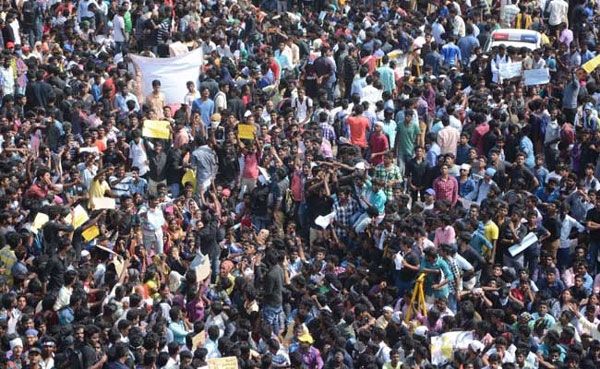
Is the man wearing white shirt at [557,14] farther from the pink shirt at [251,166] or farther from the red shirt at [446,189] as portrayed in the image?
the pink shirt at [251,166]

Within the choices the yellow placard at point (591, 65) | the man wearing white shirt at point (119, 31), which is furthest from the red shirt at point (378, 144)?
the man wearing white shirt at point (119, 31)

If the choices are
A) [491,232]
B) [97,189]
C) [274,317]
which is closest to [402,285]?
[491,232]

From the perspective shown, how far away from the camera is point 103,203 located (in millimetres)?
23203

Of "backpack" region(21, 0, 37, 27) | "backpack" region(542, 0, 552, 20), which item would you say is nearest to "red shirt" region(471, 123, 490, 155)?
"backpack" region(542, 0, 552, 20)

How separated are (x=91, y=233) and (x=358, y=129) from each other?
499 cm

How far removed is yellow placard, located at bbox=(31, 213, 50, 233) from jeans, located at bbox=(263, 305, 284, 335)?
10.5 ft

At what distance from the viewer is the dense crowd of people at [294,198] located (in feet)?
68.0

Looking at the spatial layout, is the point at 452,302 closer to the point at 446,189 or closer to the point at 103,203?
the point at 446,189

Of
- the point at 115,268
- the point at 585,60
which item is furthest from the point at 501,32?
the point at 115,268

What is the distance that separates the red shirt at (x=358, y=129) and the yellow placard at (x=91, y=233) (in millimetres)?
4711

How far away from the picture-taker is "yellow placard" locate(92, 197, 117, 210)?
75.9 ft

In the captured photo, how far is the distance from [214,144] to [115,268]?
3.99m

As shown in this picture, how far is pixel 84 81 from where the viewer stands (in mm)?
27094

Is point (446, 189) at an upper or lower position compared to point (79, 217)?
lower
